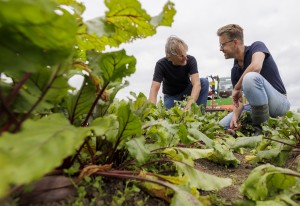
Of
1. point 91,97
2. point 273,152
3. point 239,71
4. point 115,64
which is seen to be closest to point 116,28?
point 115,64

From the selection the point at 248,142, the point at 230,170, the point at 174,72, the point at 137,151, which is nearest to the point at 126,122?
the point at 137,151

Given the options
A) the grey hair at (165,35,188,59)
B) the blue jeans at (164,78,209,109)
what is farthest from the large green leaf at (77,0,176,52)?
the blue jeans at (164,78,209,109)

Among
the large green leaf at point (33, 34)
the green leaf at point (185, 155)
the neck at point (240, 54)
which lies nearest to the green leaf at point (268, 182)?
the green leaf at point (185, 155)

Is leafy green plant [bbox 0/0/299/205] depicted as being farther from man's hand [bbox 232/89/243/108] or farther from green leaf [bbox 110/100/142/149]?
man's hand [bbox 232/89/243/108]

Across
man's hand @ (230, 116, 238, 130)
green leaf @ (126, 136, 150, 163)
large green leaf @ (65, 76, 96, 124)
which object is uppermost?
large green leaf @ (65, 76, 96, 124)

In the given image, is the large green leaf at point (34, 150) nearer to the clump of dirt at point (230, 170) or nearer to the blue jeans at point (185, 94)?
the clump of dirt at point (230, 170)

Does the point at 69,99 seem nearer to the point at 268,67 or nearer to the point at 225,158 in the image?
the point at 225,158

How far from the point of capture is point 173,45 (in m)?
5.94

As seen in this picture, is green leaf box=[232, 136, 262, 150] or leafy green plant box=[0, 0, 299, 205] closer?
leafy green plant box=[0, 0, 299, 205]

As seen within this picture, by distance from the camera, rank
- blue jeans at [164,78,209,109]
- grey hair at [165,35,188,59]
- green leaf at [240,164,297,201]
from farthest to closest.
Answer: blue jeans at [164,78,209,109], grey hair at [165,35,188,59], green leaf at [240,164,297,201]

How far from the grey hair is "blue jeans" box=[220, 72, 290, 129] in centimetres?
160

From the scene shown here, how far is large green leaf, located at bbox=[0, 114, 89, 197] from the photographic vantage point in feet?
2.01

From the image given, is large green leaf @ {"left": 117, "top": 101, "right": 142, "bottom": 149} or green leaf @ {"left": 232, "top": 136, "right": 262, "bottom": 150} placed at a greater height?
large green leaf @ {"left": 117, "top": 101, "right": 142, "bottom": 149}

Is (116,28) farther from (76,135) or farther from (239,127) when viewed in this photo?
(239,127)
